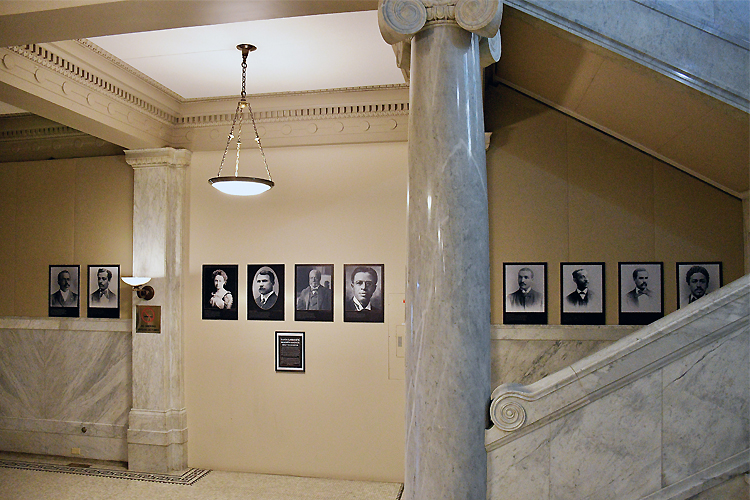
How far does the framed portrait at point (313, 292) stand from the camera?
6.46 meters

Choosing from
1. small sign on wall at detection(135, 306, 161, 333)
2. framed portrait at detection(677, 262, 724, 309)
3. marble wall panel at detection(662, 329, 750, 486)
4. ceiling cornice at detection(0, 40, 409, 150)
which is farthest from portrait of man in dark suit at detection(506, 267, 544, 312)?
small sign on wall at detection(135, 306, 161, 333)

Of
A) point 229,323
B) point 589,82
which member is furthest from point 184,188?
point 589,82

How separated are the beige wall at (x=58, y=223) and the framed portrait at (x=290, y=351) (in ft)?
6.83

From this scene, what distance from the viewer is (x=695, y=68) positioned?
347 cm

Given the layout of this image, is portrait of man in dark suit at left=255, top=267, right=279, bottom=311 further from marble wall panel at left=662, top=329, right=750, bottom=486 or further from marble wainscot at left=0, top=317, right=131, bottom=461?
marble wall panel at left=662, top=329, right=750, bottom=486

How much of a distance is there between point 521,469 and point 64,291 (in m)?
6.58

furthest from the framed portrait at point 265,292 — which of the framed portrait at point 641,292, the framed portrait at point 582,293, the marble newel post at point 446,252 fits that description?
the marble newel post at point 446,252

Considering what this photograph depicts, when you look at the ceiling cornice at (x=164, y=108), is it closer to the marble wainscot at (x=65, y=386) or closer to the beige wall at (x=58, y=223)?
the beige wall at (x=58, y=223)

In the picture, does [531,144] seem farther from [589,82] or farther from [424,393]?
[424,393]

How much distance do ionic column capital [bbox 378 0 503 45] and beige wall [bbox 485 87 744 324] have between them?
283cm

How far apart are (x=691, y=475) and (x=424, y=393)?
1.27m

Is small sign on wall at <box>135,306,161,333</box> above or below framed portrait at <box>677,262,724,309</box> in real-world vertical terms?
below

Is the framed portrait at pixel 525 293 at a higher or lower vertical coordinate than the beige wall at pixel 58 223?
lower

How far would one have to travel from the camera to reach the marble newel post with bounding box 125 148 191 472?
658cm
